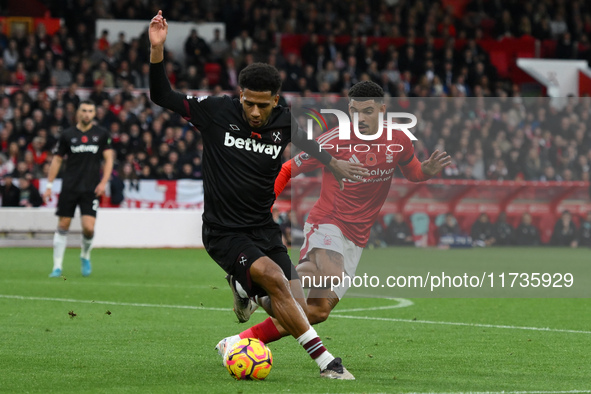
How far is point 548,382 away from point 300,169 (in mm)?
2386

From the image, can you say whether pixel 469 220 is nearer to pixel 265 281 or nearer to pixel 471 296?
pixel 471 296

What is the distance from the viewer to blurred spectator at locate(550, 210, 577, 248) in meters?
18.2

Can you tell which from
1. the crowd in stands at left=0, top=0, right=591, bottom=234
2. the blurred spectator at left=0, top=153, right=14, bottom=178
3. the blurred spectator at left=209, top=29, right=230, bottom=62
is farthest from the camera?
the blurred spectator at left=209, top=29, right=230, bottom=62

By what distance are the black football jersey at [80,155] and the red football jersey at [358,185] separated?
6618mm

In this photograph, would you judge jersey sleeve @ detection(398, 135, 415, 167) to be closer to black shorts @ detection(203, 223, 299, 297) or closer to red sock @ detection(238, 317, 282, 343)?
black shorts @ detection(203, 223, 299, 297)

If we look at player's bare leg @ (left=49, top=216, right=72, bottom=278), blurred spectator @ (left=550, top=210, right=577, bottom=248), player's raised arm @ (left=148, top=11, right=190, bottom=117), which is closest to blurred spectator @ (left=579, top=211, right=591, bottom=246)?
blurred spectator @ (left=550, top=210, right=577, bottom=248)

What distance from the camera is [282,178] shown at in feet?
23.8

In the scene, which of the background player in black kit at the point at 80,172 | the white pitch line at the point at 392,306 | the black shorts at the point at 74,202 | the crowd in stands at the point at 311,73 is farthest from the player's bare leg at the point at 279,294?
the black shorts at the point at 74,202

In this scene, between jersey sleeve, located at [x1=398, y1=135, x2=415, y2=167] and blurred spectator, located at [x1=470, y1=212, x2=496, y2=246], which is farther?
blurred spectator, located at [x1=470, y1=212, x2=496, y2=246]

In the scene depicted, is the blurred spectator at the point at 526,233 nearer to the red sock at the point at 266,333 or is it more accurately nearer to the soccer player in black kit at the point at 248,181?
the red sock at the point at 266,333

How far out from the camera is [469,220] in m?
17.0

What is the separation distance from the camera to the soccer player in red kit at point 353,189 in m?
7.63

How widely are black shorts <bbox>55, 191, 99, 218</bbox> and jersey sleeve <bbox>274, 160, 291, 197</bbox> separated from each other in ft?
23.3

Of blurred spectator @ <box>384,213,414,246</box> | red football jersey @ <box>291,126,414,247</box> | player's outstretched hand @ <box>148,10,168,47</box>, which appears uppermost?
player's outstretched hand @ <box>148,10,168,47</box>
